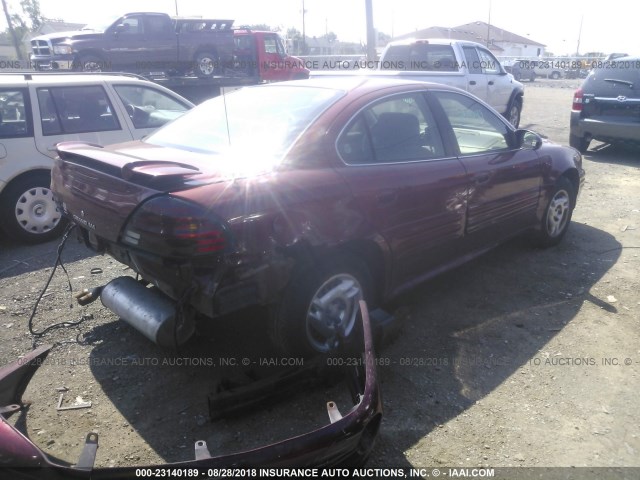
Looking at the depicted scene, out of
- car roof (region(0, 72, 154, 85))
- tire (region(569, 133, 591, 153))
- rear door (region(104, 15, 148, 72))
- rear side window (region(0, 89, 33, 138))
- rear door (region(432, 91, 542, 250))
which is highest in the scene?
rear door (region(104, 15, 148, 72))

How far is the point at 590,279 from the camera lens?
4.68 meters

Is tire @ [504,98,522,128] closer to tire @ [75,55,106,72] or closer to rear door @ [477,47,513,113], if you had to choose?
rear door @ [477,47,513,113]

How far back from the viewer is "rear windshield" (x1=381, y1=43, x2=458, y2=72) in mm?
11289

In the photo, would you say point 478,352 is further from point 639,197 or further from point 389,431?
point 639,197

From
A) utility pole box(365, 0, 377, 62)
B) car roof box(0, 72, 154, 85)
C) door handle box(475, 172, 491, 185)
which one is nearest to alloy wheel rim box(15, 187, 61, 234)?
car roof box(0, 72, 154, 85)

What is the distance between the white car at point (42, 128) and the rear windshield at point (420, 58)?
288 inches

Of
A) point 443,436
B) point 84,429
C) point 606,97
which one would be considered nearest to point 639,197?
point 606,97

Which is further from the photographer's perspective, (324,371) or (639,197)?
(639,197)

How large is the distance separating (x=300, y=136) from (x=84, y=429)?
1.99m

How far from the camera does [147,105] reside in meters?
6.41

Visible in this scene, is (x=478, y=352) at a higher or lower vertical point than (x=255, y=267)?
lower

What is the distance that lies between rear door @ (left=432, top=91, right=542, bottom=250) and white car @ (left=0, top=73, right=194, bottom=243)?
3.79m

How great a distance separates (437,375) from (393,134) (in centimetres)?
161

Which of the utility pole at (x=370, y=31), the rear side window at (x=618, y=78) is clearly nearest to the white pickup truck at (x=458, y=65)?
the rear side window at (x=618, y=78)
